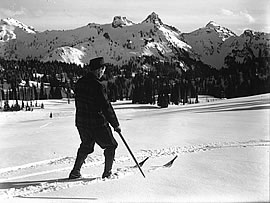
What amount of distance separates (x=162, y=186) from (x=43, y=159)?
3.91 m

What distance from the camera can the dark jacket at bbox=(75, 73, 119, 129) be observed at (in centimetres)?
554

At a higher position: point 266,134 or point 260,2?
point 260,2

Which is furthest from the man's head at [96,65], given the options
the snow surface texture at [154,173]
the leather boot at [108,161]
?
the snow surface texture at [154,173]

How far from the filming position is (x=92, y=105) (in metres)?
5.59

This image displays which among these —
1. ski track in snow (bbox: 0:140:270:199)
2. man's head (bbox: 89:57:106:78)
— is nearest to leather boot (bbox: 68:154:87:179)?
ski track in snow (bbox: 0:140:270:199)

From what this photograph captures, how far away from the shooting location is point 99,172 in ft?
20.9

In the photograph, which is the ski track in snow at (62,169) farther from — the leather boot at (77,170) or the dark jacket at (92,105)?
the dark jacket at (92,105)

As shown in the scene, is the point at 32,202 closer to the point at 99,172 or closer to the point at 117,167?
the point at 99,172

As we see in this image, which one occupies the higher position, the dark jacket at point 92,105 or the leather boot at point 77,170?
the dark jacket at point 92,105

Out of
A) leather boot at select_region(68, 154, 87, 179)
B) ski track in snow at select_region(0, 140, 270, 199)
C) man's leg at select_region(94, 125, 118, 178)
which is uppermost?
man's leg at select_region(94, 125, 118, 178)

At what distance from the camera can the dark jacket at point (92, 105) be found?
554 centimetres

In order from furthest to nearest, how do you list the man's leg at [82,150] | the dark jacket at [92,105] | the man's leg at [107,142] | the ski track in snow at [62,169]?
the man's leg at [82,150]
the man's leg at [107,142]
the dark jacket at [92,105]
the ski track in snow at [62,169]

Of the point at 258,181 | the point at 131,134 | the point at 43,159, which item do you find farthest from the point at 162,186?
the point at 131,134

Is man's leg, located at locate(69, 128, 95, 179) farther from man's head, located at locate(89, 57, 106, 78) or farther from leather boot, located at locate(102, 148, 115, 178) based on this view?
man's head, located at locate(89, 57, 106, 78)
